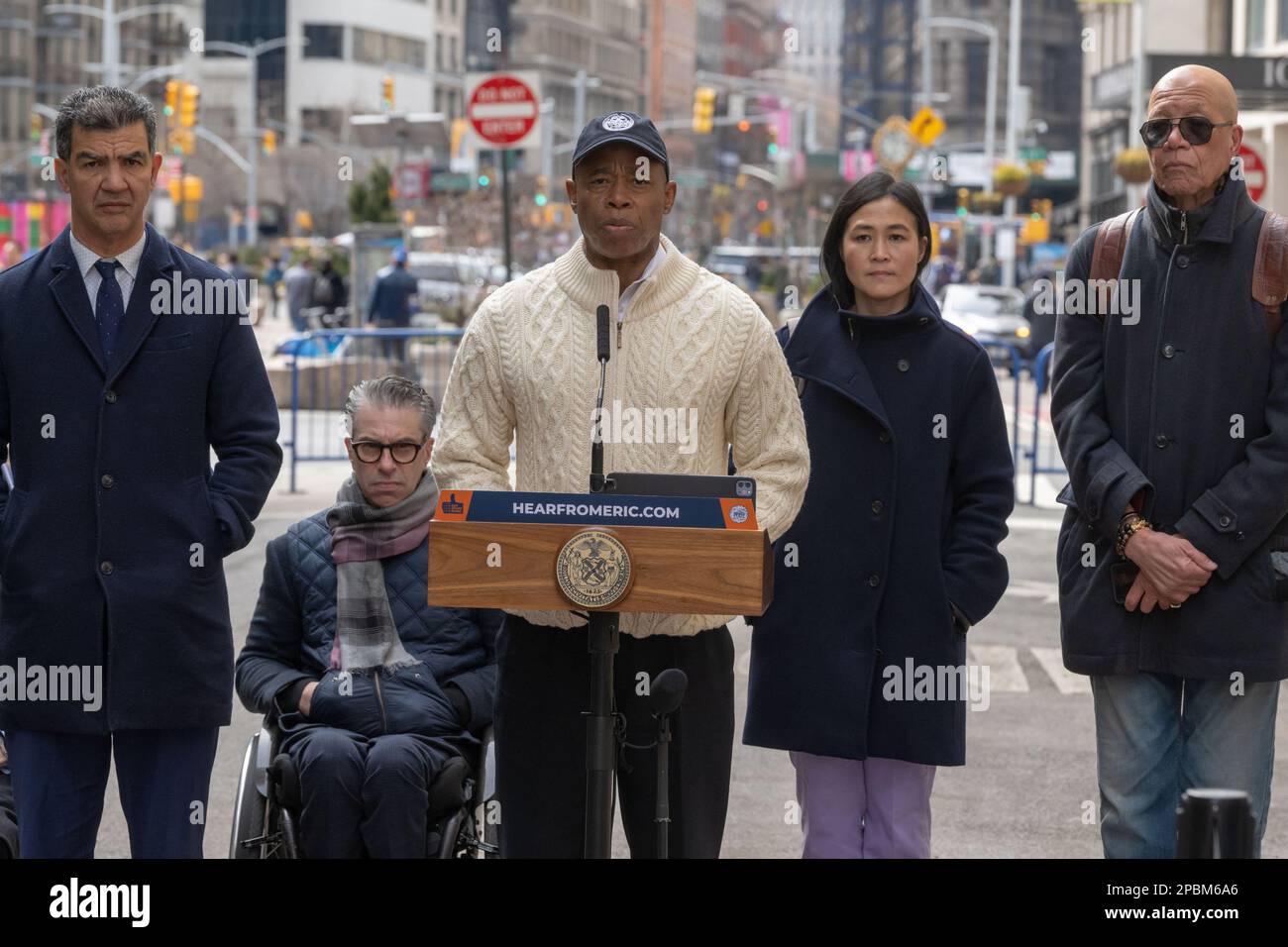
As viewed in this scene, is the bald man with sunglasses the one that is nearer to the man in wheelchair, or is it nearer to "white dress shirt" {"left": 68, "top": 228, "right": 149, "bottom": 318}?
the man in wheelchair

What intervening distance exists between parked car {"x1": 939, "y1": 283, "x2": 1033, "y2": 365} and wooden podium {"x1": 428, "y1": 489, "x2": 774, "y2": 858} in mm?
31754

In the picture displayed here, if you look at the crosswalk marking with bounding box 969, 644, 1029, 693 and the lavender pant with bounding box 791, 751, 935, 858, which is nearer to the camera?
the lavender pant with bounding box 791, 751, 935, 858

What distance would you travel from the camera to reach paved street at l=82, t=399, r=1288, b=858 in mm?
7055

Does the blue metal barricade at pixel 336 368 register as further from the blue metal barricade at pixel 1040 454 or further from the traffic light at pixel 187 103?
the traffic light at pixel 187 103

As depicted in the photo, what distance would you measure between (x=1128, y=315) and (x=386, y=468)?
76.4 inches

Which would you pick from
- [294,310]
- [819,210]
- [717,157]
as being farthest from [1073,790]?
[717,157]

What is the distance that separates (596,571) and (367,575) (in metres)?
1.85

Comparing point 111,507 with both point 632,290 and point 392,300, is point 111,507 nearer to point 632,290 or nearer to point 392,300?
point 632,290

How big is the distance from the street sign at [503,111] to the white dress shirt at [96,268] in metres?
14.1

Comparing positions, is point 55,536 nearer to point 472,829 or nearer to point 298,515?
point 472,829

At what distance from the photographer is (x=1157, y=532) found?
478 cm

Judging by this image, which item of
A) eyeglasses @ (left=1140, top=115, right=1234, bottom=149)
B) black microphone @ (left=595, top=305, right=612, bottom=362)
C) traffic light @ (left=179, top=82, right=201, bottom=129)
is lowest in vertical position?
black microphone @ (left=595, top=305, right=612, bottom=362)

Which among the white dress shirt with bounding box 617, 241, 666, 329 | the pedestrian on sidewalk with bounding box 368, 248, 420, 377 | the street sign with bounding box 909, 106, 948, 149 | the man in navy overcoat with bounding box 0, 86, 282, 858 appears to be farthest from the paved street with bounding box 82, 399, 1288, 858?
the street sign with bounding box 909, 106, 948, 149
